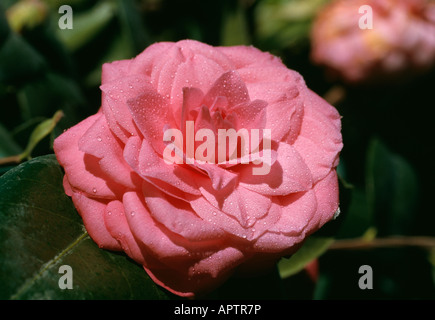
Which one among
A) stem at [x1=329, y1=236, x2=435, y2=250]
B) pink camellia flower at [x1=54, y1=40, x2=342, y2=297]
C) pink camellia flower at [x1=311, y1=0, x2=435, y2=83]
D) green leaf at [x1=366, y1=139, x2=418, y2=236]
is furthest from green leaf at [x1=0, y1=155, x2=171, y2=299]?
pink camellia flower at [x1=311, y1=0, x2=435, y2=83]

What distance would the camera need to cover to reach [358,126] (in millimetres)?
1034

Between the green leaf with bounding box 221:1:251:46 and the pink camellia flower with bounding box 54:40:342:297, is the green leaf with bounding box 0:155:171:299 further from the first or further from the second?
the green leaf with bounding box 221:1:251:46

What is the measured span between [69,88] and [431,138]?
88cm

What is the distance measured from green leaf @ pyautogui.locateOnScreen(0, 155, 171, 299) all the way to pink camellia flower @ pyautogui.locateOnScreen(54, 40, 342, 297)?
0.02 m

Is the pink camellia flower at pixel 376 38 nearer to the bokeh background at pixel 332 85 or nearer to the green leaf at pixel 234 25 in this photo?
the bokeh background at pixel 332 85

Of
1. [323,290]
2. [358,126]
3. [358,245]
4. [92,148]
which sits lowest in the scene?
[323,290]

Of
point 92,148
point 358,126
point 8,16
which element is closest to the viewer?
point 92,148

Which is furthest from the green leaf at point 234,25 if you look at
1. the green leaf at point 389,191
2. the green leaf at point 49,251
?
the green leaf at point 49,251

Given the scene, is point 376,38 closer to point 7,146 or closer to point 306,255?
point 306,255

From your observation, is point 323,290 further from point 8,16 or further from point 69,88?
point 8,16

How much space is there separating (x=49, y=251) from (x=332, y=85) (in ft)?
2.90
